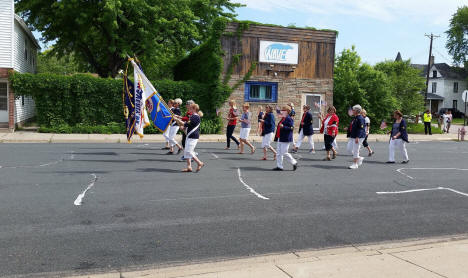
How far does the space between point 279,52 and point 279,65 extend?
75 centimetres

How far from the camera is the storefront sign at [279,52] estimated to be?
2502 cm

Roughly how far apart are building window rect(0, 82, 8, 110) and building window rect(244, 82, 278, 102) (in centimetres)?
1279

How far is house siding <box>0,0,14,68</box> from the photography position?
21.1 m

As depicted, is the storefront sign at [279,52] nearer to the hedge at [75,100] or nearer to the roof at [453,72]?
the hedge at [75,100]

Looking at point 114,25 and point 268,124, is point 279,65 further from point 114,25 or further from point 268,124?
point 268,124

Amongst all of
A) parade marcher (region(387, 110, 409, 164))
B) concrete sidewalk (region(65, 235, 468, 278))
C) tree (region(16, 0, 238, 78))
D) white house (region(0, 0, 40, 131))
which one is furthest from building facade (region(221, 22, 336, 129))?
concrete sidewalk (region(65, 235, 468, 278))

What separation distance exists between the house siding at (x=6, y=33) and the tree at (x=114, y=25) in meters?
4.76

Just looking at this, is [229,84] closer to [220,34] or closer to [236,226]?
[220,34]

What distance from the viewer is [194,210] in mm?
7156

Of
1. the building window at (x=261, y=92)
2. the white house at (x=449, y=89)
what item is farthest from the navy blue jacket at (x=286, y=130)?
the white house at (x=449, y=89)

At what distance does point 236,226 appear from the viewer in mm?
6348

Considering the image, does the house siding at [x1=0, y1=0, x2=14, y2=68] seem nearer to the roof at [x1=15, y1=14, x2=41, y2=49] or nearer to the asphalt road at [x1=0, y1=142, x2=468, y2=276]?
the roof at [x1=15, y1=14, x2=41, y2=49]

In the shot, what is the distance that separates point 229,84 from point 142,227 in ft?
61.8

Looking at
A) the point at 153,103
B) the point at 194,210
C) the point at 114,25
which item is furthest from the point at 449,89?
the point at 194,210
